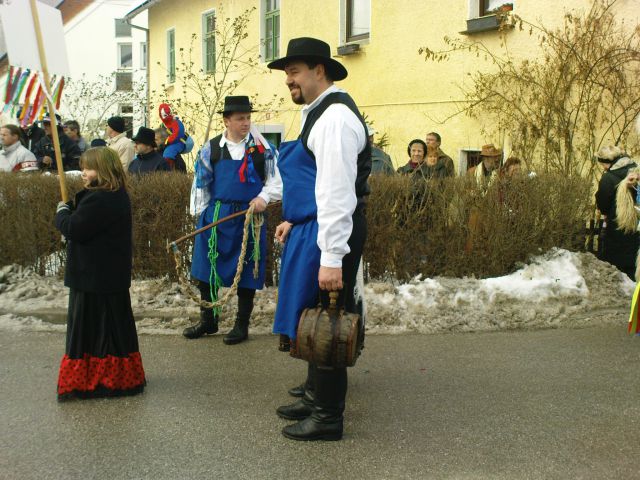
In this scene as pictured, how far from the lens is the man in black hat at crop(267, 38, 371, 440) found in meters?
4.11

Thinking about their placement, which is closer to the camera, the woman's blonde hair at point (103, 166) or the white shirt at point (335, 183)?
the white shirt at point (335, 183)

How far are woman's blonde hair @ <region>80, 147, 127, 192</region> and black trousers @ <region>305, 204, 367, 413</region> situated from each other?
162cm

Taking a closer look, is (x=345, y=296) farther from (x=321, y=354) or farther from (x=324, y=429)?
(x=324, y=429)

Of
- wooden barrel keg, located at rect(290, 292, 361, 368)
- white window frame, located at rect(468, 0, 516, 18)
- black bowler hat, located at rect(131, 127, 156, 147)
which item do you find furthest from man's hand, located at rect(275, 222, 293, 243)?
white window frame, located at rect(468, 0, 516, 18)

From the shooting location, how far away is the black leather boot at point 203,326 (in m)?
6.66

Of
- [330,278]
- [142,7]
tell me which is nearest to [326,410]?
[330,278]

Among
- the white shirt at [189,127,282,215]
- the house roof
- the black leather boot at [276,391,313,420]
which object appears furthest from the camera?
the house roof

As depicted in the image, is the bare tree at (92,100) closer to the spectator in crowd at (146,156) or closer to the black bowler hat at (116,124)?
the black bowler hat at (116,124)

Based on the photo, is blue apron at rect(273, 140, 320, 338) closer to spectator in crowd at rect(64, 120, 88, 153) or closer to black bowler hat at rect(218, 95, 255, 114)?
black bowler hat at rect(218, 95, 255, 114)

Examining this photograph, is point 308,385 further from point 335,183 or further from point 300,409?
point 335,183

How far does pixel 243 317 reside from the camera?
6594 millimetres

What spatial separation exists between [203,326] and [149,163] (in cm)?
299

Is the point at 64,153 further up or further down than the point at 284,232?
further up

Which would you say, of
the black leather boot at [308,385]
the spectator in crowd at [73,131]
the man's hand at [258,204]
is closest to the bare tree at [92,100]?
the spectator in crowd at [73,131]
